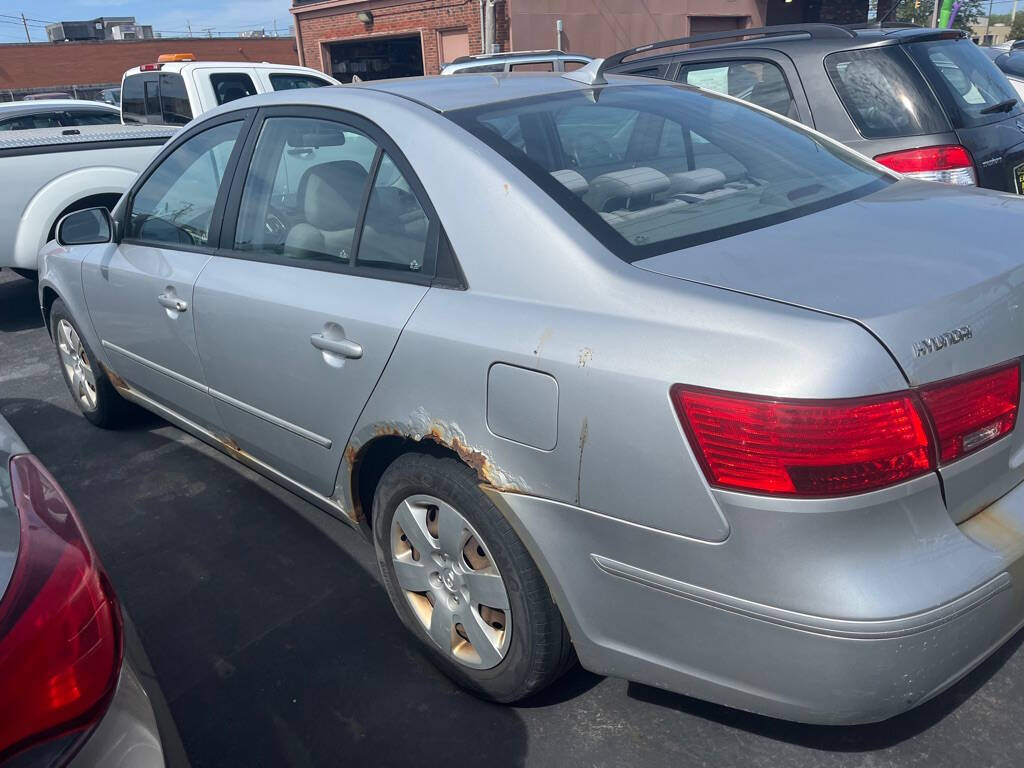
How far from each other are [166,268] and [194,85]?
6.34m

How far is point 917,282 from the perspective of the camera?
182 cm

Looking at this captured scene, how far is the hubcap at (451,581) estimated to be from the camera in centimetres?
227

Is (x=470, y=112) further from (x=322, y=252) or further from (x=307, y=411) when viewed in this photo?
(x=307, y=411)

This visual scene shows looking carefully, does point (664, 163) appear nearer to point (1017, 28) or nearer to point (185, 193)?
point (185, 193)

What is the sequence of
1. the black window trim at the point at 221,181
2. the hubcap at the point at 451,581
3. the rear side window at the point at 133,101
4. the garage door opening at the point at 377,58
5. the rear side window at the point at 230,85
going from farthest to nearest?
the garage door opening at the point at 377,58
the rear side window at the point at 133,101
the rear side window at the point at 230,85
the black window trim at the point at 221,181
the hubcap at the point at 451,581

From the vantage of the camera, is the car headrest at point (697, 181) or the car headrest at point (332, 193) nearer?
the car headrest at point (697, 181)

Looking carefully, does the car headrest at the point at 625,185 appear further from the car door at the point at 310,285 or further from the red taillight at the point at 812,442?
the red taillight at the point at 812,442

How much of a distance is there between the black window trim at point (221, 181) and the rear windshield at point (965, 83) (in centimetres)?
348

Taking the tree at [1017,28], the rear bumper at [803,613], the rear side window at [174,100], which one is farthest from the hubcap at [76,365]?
the tree at [1017,28]

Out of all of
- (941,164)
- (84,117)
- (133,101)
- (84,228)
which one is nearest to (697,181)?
(941,164)

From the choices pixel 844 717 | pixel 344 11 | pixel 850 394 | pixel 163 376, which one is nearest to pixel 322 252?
pixel 163 376

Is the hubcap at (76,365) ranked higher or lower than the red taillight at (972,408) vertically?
lower

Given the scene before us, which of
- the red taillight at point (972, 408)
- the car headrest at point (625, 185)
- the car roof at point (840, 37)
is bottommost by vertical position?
the red taillight at point (972, 408)

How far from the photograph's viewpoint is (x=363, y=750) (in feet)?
7.71
